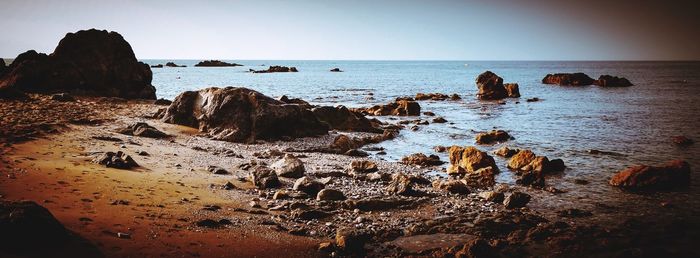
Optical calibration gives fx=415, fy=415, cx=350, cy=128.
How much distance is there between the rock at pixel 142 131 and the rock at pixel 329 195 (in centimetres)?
1143

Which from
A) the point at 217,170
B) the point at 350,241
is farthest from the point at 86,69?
the point at 350,241

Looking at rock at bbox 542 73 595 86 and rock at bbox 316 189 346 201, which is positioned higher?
rock at bbox 542 73 595 86

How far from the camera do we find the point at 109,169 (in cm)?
1228

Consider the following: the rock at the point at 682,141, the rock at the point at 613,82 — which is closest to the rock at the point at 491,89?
the rock at the point at 613,82

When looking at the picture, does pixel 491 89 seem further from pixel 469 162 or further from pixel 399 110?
pixel 469 162

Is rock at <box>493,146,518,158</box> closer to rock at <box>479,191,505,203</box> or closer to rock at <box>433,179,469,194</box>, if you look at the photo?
rock at <box>433,179,469,194</box>

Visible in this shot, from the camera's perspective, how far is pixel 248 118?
21344 millimetres

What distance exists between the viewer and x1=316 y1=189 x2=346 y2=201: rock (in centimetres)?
1148

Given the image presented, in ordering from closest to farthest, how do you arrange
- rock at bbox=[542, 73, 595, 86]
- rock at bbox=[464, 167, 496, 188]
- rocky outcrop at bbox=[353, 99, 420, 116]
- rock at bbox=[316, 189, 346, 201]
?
rock at bbox=[316, 189, 346, 201]
rock at bbox=[464, 167, 496, 188]
rocky outcrop at bbox=[353, 99, 420, 116]
rock at bbox=[542, 73, 595, 86]

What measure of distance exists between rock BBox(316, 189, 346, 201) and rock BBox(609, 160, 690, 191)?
9671 millimetres

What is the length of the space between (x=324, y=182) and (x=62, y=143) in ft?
32.1

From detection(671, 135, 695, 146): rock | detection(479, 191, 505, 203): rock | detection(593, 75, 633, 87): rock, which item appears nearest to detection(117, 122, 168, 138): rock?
detection(479, 191, 505, 203): rock

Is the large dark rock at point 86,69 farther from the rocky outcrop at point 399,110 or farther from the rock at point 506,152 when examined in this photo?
the rock at point 506,152

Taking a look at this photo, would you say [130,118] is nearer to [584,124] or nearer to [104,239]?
[104,239]
